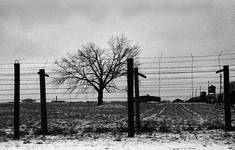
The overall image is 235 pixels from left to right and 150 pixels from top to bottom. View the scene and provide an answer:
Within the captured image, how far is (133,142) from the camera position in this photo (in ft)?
24.7

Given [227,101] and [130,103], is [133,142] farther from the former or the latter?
[227,101]

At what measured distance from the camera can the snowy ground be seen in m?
6.91

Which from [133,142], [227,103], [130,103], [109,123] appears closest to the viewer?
[133,142]

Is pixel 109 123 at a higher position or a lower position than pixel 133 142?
lower

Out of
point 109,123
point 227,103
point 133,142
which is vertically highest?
point 227,103

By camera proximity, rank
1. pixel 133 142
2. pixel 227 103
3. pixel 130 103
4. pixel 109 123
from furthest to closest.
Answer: pixel 109 123
pixel 227 103
pixel 130 103
pixel 133 142

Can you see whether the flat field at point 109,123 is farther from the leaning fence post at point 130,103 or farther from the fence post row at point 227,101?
the leaning fence post at point 130,103

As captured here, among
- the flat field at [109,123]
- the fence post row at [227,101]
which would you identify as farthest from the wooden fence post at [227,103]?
the flat field at [109,123]

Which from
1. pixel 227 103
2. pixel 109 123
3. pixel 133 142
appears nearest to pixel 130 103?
pixel 133 142

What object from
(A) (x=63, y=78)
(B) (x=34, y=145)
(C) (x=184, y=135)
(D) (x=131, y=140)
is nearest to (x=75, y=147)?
(B) (x=34, y=145)

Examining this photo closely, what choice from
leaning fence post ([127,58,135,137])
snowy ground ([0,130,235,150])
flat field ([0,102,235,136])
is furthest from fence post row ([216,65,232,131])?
leaning fence post ([127,58,135,137])

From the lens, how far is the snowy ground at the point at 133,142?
22.7 feet

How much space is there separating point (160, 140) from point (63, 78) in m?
43.8

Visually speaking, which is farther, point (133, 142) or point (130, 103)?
point (130, 103)
